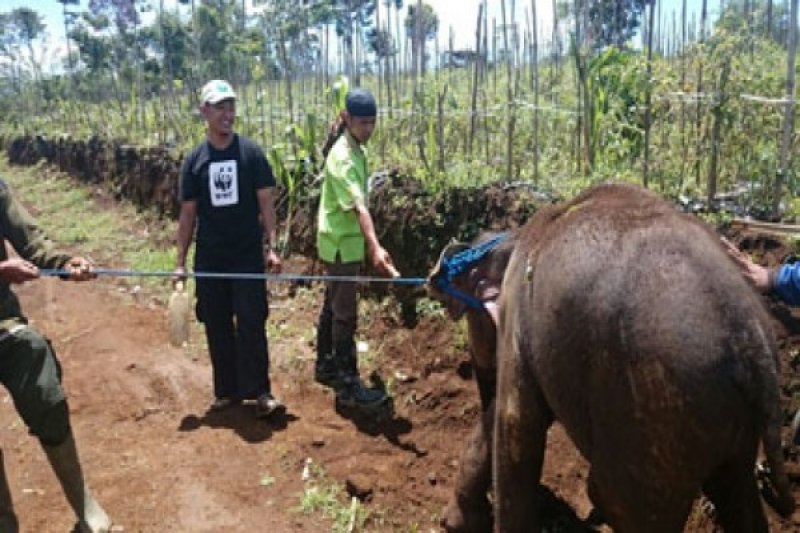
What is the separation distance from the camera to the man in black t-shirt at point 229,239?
17.5ft

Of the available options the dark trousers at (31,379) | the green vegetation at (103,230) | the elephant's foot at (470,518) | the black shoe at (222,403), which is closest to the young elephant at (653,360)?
the elephant's foot at (470,518)

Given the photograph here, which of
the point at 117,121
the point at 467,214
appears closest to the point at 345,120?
the point at 467,214

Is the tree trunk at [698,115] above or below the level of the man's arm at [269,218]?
above

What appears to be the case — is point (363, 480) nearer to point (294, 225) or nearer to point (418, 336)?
point (418, 336)

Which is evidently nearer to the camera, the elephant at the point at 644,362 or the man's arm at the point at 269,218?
the elephant at the point at 644,362

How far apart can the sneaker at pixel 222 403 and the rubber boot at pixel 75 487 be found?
1.60 meters

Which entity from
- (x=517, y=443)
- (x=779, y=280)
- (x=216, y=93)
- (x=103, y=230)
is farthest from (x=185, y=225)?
(x=103, y=230)

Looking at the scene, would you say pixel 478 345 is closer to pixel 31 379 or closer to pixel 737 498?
pixel 737 498

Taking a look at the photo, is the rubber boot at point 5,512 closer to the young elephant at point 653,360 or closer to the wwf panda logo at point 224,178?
the wwf panda logo at point 224,178

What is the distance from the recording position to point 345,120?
548 cm

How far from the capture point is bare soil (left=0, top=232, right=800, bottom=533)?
4.30 m

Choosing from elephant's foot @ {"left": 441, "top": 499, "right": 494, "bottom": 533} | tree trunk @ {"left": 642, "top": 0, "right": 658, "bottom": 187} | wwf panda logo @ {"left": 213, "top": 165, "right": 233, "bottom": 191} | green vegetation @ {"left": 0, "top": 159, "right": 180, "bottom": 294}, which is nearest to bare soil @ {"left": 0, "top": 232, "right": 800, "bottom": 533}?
elephant's foot @ {"left": 441, "top": 499, "right": 494, "bottom": 533}

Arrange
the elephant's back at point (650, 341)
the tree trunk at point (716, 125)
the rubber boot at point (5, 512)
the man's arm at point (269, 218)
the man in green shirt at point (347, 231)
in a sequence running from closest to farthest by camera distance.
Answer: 1. the elephant's back at point (650, 341)
2. the rubber boot at point (5, 512)
3. the man in green shirt at point (347, 231)
4. the man's arm at point (269, 218)
5. the tree trunk at point (716, 125)

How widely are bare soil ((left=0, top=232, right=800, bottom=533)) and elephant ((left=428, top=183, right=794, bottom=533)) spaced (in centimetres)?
155
